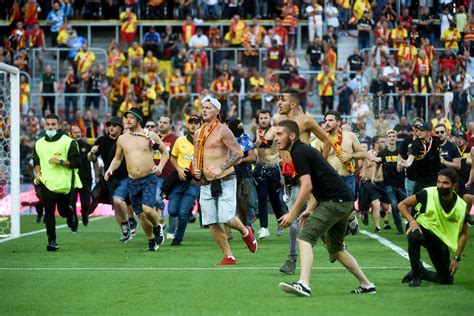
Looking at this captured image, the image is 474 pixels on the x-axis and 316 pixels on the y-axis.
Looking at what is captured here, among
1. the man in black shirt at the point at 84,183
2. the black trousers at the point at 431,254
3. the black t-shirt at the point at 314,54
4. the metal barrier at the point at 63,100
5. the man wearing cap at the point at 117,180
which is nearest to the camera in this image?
the black trousers at the point at 431,254

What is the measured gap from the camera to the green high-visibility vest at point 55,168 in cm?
1744

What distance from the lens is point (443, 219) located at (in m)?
12.3

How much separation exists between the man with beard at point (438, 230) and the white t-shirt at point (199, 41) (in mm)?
24363

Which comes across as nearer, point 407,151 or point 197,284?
point 197,284

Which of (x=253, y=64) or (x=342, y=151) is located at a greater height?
(x=253, y=64)

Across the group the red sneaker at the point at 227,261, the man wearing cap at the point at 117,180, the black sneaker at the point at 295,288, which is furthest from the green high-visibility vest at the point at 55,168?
the black sneaker at the point at 295,288

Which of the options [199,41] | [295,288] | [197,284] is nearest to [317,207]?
[295,288]

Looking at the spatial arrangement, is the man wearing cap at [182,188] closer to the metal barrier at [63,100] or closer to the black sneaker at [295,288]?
the black sneaker at [295,288]

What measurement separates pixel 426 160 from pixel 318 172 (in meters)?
6.97

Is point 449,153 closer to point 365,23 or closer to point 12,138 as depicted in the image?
point 12,138

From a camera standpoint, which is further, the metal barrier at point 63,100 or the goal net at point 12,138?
the metal barrier at point 63,100

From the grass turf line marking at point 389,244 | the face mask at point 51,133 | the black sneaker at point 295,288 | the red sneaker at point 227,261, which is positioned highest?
the face mask at point 51,133

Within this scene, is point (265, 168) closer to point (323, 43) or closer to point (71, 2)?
point (323, 43)

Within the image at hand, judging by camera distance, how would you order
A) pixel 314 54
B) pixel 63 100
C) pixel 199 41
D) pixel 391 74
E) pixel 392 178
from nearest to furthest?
1. pixel 392 178
2. pixel 391 74
3. pixel 314 54
4. pixel 63 100
5. pixel 199 41
